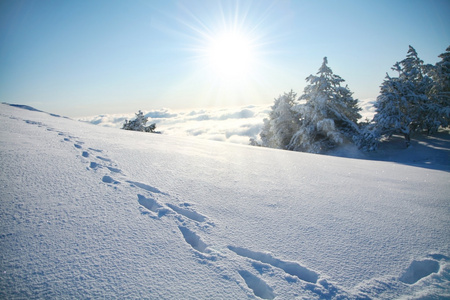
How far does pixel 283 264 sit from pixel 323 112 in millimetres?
17942

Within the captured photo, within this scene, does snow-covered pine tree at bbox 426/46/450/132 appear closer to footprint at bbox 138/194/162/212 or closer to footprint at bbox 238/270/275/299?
footprint at bbox 238/270/275/299

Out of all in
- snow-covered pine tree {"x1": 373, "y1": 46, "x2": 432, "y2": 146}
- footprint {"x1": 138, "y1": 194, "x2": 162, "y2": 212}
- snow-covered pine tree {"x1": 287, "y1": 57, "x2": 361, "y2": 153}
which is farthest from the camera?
snow-covered pine tree {"x1": 287, "y1": 57, "x2": 361, "y2": 153}

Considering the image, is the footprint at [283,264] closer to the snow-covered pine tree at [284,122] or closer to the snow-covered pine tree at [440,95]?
the snow-covered pine tree at [284,122]

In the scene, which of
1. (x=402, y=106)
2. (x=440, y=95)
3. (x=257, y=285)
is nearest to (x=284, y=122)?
(x=402, y=106)

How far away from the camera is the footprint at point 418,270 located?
1.53m

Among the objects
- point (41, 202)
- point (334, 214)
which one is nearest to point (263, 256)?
point (334, 214)

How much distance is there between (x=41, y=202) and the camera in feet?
6.32

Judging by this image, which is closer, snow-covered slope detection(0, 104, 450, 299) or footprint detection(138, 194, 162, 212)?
snow-covered slope detection(0, 104, 450, 299)

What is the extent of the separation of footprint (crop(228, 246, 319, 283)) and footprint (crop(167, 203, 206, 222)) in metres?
0.50

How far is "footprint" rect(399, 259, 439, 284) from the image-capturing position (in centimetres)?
153

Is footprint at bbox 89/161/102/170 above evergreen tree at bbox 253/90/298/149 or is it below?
below

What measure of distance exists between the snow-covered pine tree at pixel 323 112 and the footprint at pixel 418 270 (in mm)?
16329

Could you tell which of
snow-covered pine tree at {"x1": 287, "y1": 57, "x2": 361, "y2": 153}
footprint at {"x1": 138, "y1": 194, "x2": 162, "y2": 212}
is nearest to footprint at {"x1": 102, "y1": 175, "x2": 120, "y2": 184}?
footprint at {"x1": 138, "y1": 194, "x2": 162, "y2": 212}

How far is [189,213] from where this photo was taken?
2.13 metres
